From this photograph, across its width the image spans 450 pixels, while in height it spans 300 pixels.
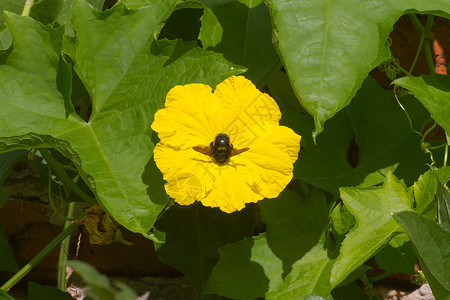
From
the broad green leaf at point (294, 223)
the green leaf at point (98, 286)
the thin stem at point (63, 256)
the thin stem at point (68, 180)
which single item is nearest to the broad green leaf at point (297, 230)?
the broad green leaf at point (294, 223)

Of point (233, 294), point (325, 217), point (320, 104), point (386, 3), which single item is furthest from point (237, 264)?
point (386, 3)

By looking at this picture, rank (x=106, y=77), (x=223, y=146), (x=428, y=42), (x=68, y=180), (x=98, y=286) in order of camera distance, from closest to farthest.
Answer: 1. (x=98, y=286)
2. (x=223, y=146)
3. (x=106, y=77)
4. (x=68, y=180)
5. (x=428, y=42)

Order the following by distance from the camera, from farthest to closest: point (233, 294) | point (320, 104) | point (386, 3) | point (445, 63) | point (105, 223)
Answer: point (445, 63), point (105, 223), point (233, 294), point (386, 3), point (320, 104)

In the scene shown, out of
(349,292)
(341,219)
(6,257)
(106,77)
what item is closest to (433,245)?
(341,219)

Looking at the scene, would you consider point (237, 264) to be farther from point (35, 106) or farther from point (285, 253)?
point (35, 106)

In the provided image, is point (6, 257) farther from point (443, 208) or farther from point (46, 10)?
point (443, 208)

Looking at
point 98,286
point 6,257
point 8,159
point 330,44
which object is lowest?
point 6,257
